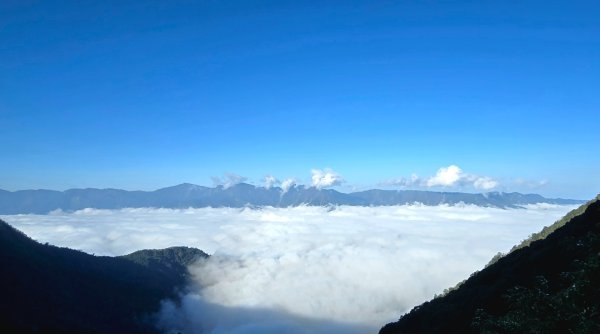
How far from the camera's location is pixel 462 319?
2589 inches

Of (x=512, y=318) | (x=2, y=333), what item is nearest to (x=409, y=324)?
(x=512, y=318)

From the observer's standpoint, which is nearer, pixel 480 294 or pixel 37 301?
pixel 480 294

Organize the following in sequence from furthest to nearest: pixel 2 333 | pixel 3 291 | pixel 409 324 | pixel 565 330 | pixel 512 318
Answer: pixel 3 291
pixel 2 333
pixel 409 324
pixel 512 318
pixel 565 330

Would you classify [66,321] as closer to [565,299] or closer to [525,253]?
[525,253]

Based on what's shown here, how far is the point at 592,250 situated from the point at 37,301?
226m

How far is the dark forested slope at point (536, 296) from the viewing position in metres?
28.1

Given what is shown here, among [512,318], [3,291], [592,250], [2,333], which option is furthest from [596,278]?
[3,291]

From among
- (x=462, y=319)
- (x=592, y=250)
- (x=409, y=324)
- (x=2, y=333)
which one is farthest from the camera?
(x=2, y=333)

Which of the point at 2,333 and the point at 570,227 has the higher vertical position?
the point at 570,227

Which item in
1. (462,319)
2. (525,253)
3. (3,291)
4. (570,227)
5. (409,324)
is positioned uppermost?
(570,227)

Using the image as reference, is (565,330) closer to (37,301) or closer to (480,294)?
(480,294)

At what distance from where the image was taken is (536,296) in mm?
31516

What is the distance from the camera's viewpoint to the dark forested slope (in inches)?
1105

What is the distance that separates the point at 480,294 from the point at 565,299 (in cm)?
4847
